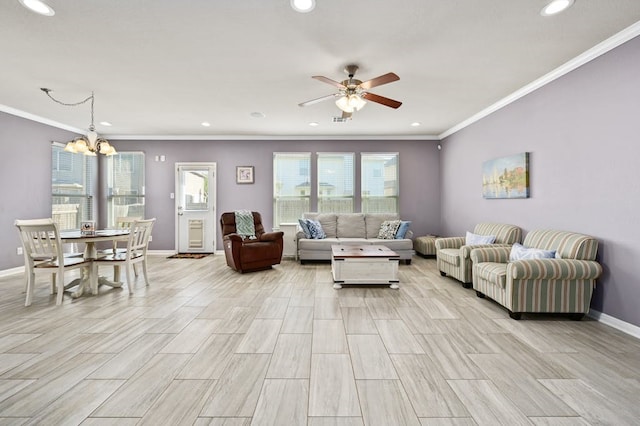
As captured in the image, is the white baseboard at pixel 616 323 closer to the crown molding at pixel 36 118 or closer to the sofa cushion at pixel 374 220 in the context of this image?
the sofa cushion at pixel 374 220

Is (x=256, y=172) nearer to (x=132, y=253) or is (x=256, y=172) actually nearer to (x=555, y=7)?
(x=132, y=253)

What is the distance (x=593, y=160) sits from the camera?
3.10m

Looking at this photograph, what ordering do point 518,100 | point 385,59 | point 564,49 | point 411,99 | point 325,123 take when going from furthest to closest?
1. point 325,123
2. point 411,99
3. point 518,100
4. point 385,59
5. point 564,49

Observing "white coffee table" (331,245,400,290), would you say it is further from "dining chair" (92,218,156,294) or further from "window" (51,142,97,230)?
"window" (51,142,97,230)

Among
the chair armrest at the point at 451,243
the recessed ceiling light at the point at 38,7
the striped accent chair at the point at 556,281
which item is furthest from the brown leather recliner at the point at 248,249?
the striped accent chair at the point at 556,281

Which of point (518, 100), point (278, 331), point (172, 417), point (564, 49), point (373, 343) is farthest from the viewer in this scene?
point (518, 100)

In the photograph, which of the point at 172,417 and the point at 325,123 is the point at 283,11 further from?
the point at 325,123

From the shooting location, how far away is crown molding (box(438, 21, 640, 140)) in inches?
107

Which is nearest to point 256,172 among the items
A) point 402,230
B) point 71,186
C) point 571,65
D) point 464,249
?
point 402,230

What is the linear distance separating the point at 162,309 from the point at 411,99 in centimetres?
429

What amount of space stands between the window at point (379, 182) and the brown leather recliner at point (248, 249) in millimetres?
2576

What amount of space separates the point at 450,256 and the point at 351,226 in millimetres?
2377

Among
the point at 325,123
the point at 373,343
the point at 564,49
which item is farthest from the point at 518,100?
the point at 373,343

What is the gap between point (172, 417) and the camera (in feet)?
5.20
